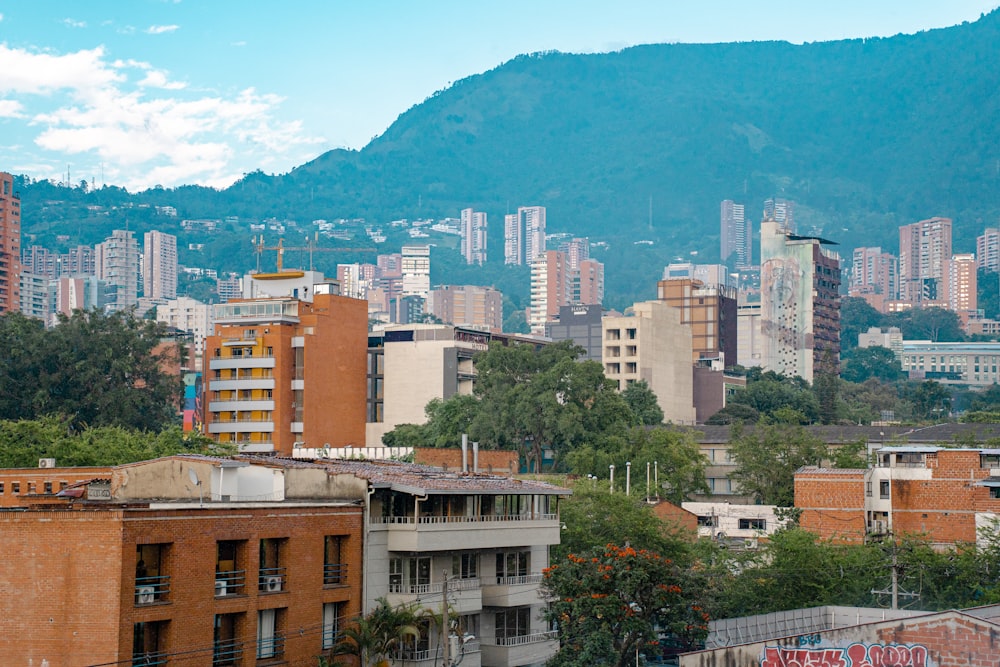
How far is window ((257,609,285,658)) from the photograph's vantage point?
134 feet


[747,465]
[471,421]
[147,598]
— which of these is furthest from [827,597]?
[471,421]

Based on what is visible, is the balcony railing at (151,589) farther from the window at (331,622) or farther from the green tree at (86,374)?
the green tree at (86,374)

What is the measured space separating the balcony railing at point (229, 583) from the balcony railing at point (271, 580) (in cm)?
81

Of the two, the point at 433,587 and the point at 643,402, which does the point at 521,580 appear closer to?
the point at 433,587

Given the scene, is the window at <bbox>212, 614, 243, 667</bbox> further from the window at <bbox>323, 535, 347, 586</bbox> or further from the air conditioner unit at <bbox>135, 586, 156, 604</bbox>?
the window at <bbox>323, 535, 347, 586</bbox>

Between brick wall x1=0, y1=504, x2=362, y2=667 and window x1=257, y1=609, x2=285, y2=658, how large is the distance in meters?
0.64

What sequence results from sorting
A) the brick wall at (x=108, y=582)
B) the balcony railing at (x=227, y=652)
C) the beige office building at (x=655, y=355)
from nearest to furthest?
the brick wall at (x=108, y=582) < the balcony railing at (x=227, y=652) < the beige office building at (x=655, y=355)

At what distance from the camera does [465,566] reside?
5075 cm

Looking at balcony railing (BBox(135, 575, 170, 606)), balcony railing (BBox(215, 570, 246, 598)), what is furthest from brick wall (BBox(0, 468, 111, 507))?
balcony railing (BBox(135, 575, 170, 606))

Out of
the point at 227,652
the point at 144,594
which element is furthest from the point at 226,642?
the point at 144,594

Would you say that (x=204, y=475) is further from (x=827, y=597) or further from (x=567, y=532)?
(x=827, y=597)

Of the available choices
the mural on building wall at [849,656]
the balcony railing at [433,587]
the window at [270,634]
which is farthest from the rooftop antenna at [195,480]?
the mural on building wall at [849,656]

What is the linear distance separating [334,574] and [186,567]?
7671 mm

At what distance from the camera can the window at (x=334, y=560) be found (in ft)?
145
